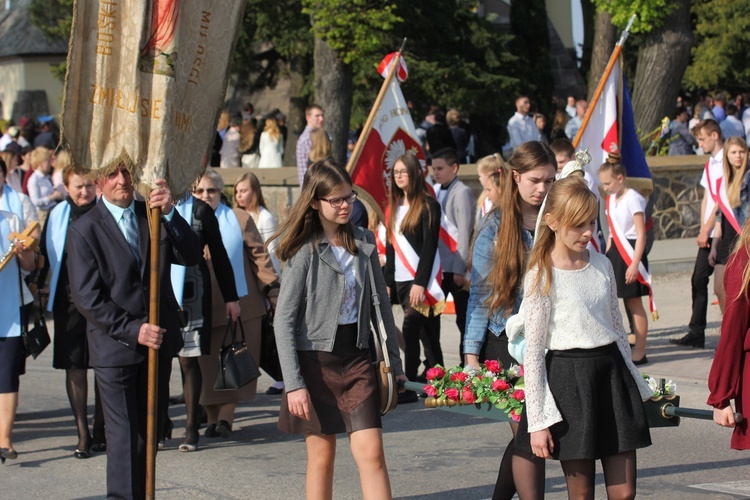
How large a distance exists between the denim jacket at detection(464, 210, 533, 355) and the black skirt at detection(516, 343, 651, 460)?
0.84 metres

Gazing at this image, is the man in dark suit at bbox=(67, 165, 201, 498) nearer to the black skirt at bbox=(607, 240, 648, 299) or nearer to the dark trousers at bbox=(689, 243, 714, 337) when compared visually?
the black skirt at bbox=(607, 240, 648, 299)

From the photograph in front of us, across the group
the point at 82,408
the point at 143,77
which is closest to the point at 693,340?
the point at 82,408

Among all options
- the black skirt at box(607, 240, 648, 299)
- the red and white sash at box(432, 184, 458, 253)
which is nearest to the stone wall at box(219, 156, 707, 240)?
the black skirt at box(607, 240, 648, 299)

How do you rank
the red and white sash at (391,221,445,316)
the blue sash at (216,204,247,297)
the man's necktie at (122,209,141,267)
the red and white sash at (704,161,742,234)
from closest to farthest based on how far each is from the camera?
1. the man's necktie at (122,209,141,267)
2. the blue sash at (216,204,247,297)
3. the red and white sash at (391,221,445,316)
4. the red and white sash at (704,161,742,234)

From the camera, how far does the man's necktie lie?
18.8 feet

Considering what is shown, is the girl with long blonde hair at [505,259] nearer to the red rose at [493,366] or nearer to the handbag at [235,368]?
the red rose at [493,366]

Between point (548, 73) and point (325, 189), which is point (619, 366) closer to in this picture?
point (325, 189)

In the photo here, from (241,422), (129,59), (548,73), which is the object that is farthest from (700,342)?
(548,73)

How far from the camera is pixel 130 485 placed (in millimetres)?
5535

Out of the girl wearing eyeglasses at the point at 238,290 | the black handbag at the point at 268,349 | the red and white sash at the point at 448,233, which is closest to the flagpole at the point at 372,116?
the red and white sash at the point at 448,233

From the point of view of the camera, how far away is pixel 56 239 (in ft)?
25.4

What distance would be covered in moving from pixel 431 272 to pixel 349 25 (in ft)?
34.1

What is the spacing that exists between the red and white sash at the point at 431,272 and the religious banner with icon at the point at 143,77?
138 inches

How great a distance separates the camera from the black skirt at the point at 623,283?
32.0 ft
